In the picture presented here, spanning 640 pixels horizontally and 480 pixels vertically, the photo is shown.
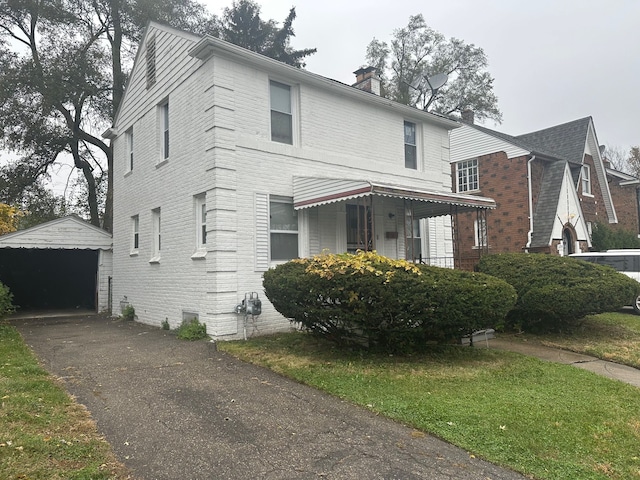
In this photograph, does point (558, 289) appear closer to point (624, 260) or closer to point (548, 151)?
point (624, 260)

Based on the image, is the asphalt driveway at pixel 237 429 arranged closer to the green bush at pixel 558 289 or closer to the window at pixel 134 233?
the green bush at pixel 558 289

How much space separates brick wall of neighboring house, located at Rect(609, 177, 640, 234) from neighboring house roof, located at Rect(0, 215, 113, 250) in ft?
84.7

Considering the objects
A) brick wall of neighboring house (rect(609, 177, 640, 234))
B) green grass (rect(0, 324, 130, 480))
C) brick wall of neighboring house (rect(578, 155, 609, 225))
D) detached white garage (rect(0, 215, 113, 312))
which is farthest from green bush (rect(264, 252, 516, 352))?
brick wall of neighboring house (rect(609, 177, 640, 234))

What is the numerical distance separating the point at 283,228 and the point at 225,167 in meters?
1.95

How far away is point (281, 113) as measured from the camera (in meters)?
10.9

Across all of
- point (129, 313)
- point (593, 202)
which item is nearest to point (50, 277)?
point (129, 313)

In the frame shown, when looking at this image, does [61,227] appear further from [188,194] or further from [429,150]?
[429,150]

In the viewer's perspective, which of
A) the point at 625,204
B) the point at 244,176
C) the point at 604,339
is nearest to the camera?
the point at 604,339

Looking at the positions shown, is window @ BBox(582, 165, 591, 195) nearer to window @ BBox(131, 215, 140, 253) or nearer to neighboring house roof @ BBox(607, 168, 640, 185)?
neighboring house roof @ BBox(607, 168, 640, 185)

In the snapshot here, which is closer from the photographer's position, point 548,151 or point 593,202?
point 593,202

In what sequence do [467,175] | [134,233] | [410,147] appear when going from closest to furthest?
[134,233] → [410,147] → [467,175]

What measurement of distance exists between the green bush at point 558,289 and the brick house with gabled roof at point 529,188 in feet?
24.5

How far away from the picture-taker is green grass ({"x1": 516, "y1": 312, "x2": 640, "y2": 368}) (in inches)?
316

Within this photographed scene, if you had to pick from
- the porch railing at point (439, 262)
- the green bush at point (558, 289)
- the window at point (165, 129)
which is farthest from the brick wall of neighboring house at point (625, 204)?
the window at point (165, 129)
